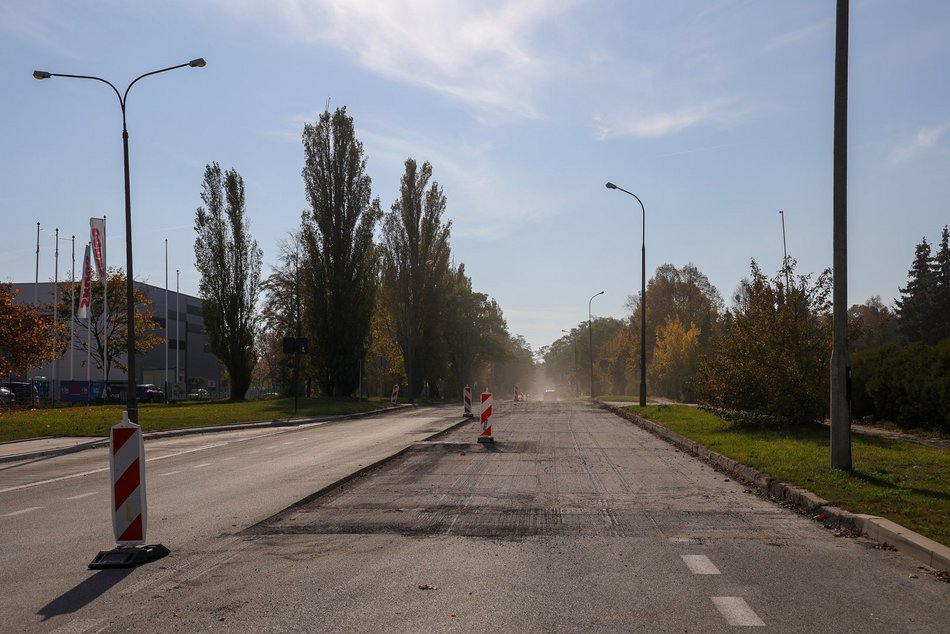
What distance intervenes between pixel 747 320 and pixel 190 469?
1393 centimetres

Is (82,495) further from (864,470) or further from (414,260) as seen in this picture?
(414,260)

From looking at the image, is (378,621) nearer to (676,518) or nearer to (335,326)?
(676,518)

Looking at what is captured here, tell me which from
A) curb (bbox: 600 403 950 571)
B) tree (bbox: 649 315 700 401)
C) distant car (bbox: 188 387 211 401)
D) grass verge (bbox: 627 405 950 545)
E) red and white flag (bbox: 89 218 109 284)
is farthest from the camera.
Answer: distant car (bbox: 188 387 211 401)

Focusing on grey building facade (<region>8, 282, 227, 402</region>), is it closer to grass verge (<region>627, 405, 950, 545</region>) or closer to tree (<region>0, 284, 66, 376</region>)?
tree (<region>0, 284, 66, 376</region>)

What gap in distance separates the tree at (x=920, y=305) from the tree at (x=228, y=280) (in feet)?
152

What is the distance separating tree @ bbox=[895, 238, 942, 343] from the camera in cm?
6347

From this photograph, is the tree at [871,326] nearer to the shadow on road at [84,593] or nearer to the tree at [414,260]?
the shadow on road at [84,593]

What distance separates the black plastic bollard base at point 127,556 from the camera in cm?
752

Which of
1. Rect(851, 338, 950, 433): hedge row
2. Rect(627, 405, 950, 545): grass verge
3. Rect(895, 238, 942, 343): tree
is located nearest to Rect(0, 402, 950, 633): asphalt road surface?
Rect(627, 405, 950, 545): grass verge

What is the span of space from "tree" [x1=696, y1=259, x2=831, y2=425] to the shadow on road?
668 inches

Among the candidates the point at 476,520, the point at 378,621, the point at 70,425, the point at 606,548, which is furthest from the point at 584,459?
the point at 70,425

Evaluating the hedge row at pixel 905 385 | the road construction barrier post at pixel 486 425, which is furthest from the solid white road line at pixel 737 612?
the hedge row at pixel 905 385

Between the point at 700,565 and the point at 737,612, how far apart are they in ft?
4.81

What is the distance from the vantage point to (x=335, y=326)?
49594 mm
